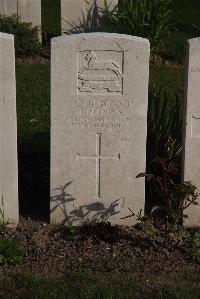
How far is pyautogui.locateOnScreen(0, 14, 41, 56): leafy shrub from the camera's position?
11.3 meters

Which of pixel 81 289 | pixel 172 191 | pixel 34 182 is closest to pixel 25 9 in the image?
pixel 34 182

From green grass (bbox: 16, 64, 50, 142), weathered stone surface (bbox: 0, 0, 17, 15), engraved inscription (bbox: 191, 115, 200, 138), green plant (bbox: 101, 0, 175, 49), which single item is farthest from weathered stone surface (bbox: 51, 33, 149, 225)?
weathered stone surface (bbox: 0, 0, 17, 15)

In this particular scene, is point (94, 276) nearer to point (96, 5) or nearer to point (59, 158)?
point (59, 158)

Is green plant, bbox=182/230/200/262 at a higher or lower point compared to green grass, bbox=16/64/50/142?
lower

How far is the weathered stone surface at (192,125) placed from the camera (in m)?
5.38

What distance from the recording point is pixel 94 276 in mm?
4941

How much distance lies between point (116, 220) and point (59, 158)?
0.69 metres

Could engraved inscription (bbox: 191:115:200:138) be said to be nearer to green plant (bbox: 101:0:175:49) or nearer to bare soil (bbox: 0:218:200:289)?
bare soil (bbox: 0:218:200:289)

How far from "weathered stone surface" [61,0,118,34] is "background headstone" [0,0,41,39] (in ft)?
1.37

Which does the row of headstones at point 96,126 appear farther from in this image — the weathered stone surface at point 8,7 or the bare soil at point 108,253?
the weathered stone surface at point 8,7

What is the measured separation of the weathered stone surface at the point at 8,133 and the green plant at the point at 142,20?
617 centimetres

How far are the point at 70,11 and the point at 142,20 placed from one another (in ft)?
4.34

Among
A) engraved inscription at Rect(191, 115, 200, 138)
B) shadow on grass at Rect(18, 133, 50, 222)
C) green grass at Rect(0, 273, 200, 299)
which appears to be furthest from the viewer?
shadow on grass at Rect(18, 133, 50, 222)

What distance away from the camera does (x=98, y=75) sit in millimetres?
5391
